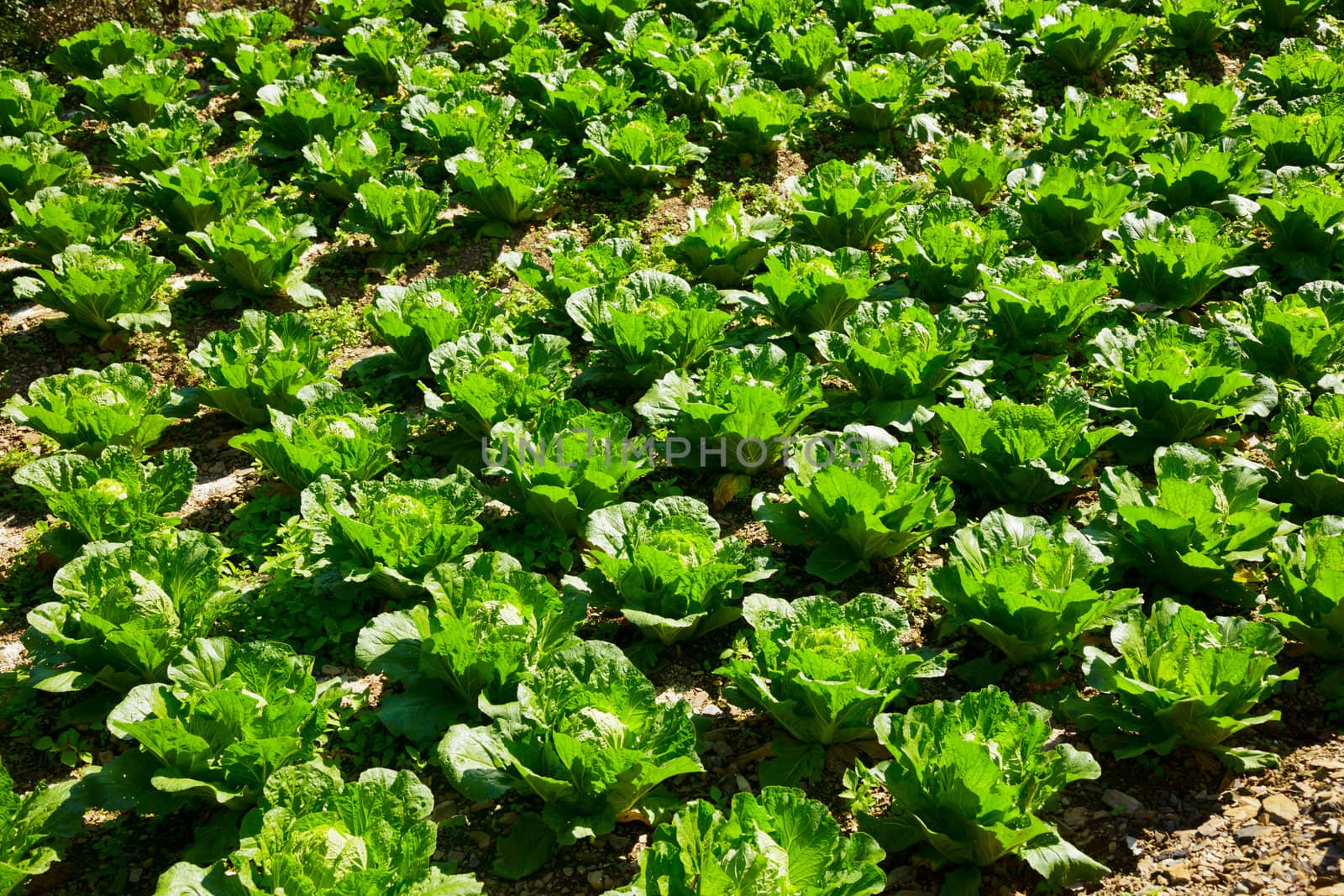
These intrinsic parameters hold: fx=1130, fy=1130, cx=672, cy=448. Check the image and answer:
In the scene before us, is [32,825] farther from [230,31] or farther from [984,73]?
[984,73]

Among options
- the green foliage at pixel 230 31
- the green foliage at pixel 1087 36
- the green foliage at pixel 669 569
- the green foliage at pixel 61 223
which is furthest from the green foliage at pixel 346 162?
the green foliage at pixel 1087 36

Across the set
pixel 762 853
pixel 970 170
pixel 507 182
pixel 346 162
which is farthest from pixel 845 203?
pixel 762 853

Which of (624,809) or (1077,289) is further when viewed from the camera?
(1077,289)

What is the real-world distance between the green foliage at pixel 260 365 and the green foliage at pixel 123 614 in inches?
49.8

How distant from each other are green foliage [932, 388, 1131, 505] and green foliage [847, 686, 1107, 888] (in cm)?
152

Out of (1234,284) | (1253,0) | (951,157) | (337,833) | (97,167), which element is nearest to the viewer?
(337,833)

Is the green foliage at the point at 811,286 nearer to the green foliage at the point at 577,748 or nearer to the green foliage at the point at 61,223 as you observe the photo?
the green foliage at the point at 577,748

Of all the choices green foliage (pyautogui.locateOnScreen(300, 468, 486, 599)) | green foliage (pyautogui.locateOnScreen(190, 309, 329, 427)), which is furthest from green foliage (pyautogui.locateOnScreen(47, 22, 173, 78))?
green foliage (pyautogui.locateOnScreen(300, 468, 486, 599))

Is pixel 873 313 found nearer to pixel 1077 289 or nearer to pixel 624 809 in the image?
pixel 1077 289

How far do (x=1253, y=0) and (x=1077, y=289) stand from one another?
596 centimetres

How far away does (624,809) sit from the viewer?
157 inches

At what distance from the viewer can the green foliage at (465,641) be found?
422 cm

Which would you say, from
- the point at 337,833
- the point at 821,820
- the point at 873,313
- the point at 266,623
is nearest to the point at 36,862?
the point at 337,833

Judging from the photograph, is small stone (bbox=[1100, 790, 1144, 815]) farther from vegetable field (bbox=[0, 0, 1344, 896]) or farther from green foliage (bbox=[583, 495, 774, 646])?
green foliage (bbox=[583, 495, 774, 646])
